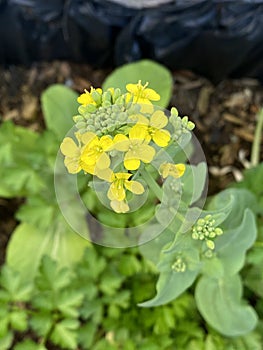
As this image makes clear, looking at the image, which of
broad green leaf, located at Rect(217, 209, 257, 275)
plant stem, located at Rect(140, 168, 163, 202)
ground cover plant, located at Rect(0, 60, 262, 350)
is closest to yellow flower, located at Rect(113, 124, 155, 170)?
plant stem, located at Rect(140, 168, 163, 202)

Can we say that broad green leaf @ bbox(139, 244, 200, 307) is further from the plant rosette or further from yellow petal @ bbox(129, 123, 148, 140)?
yellow petal @ bbox(129, 123, 148, 140)

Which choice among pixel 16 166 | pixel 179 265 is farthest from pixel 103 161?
pixel 16 166

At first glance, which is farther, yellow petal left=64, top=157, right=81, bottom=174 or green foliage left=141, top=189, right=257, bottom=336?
green foliage left=141, top=189, right=257, bottom=336

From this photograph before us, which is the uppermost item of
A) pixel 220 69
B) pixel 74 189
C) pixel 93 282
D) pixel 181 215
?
pixel 181 215

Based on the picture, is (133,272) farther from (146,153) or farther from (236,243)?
(146,153)

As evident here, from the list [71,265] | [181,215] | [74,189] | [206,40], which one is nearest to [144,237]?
[181,215]

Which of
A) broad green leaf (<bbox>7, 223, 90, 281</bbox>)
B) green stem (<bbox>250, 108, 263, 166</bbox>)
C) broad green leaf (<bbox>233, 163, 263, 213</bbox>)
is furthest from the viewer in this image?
green stem (<bbox>250, 108, 263, 166</bbox>)

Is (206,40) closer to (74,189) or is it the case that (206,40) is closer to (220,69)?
(220,69)
